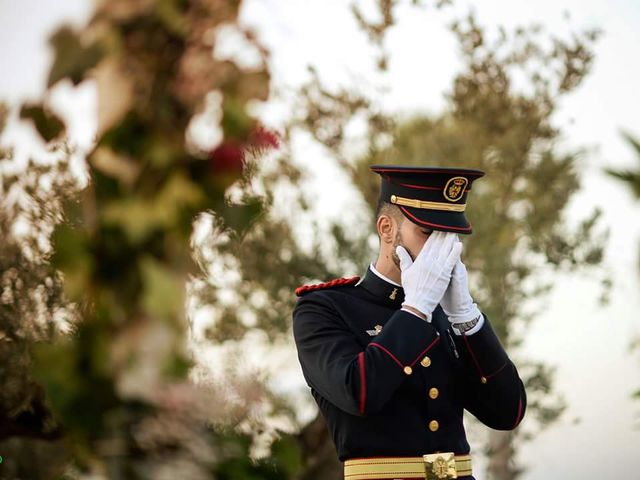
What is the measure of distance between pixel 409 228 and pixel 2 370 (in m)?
3.85

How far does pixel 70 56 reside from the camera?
4.91 ft

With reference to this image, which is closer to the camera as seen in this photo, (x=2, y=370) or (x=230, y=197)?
Result: (x=230, y=197)

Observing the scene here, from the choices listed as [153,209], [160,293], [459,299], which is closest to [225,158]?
[153,209]

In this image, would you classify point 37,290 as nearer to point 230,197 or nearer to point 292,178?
point 292,178

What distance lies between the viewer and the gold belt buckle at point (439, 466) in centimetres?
319

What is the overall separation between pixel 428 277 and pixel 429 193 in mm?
440

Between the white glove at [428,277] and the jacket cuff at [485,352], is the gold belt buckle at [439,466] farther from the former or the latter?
the white glove at [428,277]

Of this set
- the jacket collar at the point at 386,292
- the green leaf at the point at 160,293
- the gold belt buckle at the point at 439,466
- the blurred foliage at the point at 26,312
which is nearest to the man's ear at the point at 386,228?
the jacket collar at the point at 386,292

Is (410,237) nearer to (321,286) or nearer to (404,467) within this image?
(321,286)

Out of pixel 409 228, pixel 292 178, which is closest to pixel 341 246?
pixel 292 178

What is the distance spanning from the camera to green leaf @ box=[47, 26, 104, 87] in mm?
1495

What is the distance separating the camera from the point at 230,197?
63.5 inches

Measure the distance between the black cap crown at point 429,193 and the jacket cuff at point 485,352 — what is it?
14.1 inches

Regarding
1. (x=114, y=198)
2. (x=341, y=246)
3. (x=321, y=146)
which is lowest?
(x=114, y=198)
